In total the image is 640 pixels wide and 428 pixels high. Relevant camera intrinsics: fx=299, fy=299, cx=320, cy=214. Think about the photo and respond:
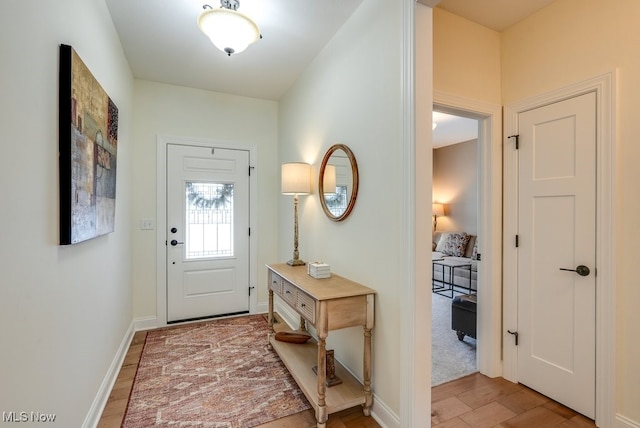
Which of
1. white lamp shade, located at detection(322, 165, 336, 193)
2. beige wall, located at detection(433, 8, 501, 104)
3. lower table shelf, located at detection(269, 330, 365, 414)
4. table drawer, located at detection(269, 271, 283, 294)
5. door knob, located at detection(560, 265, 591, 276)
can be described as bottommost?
lower table shelf, located at detection(269, 330, 365, 414)

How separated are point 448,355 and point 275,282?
173cm

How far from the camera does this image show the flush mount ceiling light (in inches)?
73.2

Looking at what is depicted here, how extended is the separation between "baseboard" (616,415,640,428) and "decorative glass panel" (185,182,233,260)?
3.56 m

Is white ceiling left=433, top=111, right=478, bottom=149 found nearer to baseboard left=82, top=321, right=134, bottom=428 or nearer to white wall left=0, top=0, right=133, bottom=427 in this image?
white wall left=0, top=0, right=133, bottom=427

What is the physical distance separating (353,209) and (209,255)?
2203 millimetres

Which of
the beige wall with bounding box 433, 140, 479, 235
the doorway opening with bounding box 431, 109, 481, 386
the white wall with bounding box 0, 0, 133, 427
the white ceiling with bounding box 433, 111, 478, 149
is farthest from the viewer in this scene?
the beige wall with bounding box 433, 140, 479, 235

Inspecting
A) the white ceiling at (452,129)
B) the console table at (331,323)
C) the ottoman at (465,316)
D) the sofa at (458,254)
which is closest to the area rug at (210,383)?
the console table at (331,323)

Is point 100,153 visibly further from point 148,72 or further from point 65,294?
point 148,72

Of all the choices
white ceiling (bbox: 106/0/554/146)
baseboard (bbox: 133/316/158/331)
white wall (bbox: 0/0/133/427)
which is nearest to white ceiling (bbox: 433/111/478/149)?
white ceiling (bbox: 106/0/554/146)

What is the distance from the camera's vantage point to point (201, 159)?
3596mm

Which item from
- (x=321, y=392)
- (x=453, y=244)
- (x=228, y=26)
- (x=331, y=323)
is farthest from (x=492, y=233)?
(x=453, y=244)

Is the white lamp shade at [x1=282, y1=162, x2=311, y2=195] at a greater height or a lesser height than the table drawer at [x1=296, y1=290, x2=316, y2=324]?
greater

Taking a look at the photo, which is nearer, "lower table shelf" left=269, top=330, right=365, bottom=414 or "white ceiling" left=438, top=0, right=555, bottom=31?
"lower table shelf" left=269, top=330, right=365, bottom=414

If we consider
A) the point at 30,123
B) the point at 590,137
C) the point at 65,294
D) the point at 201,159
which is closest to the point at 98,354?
the point at 65,294
